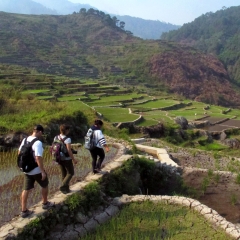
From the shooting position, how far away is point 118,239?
5508mm

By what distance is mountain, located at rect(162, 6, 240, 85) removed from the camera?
435ft

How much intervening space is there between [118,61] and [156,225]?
279ft

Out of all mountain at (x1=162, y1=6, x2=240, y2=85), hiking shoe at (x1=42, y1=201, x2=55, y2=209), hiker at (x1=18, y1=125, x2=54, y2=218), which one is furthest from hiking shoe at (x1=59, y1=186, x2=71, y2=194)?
mountain at (x1=162, y1=6, x2=240, y2=85)

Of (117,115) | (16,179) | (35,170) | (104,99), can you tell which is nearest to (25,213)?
(35,170)

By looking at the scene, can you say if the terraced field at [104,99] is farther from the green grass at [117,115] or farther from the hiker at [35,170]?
the hiker at [35,170]

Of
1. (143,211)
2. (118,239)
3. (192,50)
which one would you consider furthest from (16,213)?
(192,50)

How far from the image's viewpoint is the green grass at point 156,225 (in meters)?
5.69

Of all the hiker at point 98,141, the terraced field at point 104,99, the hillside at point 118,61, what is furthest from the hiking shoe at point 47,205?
the hillside at point 118,61

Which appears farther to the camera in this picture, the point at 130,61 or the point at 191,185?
the point at 130,61

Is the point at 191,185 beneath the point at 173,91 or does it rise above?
above

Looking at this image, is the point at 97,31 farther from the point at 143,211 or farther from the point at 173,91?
the point at 143,211

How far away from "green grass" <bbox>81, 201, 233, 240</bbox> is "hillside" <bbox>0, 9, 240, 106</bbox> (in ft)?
194

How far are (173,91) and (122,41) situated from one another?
147ft

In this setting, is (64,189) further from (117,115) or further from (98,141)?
(117,115)
